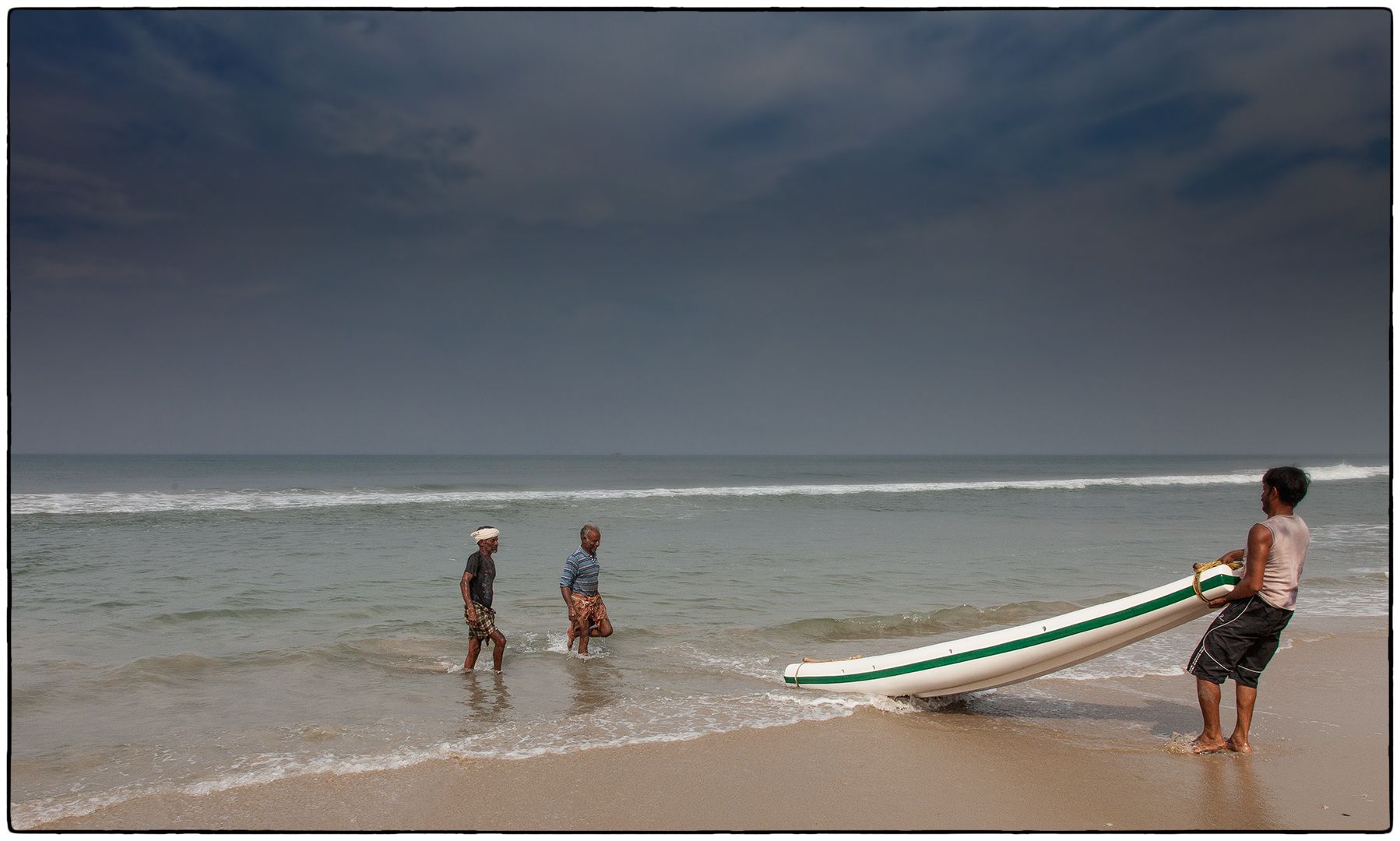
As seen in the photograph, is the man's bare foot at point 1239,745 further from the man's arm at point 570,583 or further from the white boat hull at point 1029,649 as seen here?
the man's arm at point 570,583

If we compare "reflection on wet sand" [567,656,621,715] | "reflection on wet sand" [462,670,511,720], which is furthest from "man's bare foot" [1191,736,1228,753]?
"reflection on wet sand" [462,670,511,720]

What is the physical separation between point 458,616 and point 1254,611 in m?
8.10

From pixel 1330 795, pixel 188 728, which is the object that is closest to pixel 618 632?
pixel 188 728

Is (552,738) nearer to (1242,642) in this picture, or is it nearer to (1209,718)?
(1209,718)

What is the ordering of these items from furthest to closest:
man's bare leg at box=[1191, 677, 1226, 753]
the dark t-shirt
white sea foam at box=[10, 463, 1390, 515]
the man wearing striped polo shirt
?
1. white sea foam at box=[10, 463, 1390, 515]
2. the man wearing striped polo shirt
3. the dark t-shirt
4. man's bare leg at box=[1191, 677, 1226, 753]

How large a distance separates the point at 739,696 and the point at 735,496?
90.9 ft

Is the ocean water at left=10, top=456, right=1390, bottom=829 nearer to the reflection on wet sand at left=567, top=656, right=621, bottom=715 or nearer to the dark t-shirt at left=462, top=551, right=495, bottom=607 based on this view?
the reflection on wet sand at left=567, top=656, right=621, bottom=715

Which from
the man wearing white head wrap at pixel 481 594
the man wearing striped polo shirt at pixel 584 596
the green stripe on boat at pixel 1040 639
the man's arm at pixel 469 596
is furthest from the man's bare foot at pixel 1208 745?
the man's arm at pixel 469 596

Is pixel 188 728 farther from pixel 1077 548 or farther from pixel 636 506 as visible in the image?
pixel 636 506

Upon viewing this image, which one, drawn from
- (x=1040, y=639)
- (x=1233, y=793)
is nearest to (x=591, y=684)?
(x=1040, y=639)

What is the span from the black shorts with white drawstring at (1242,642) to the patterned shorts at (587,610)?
494 cm

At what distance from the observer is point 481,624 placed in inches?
294

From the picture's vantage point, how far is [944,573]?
45.0 ft

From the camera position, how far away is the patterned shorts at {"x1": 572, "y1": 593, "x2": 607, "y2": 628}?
321 inches
